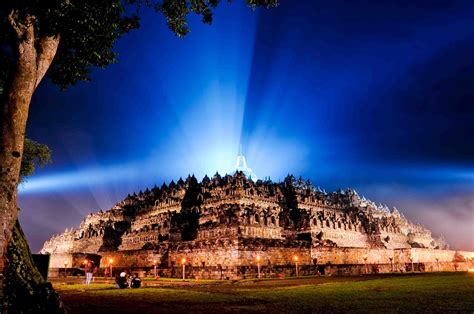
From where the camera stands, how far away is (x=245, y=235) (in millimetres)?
43500

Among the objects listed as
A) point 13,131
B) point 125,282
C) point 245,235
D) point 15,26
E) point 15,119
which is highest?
point 15,26

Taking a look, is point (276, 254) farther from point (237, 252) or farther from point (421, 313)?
Answer: point (421, 313)

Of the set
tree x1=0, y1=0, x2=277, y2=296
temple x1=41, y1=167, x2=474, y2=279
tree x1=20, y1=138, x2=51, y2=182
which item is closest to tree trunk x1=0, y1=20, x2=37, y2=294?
tree x1=0, y1=0, x2=277, y2=296

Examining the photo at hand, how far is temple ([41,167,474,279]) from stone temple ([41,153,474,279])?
121mm

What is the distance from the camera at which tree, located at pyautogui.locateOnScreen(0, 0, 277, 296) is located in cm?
803

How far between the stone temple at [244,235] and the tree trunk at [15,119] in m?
24.9

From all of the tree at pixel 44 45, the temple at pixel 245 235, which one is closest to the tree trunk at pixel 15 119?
the tree at pixel 44 45

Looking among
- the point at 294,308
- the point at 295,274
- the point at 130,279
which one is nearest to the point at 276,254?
the point at 295,274

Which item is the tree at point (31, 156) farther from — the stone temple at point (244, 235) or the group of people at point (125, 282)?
the stone temple at point (244, 235)

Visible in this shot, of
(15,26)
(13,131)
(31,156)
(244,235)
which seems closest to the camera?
(13,131)

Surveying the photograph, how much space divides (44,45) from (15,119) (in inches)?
123

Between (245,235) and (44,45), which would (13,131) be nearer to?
(44,45)

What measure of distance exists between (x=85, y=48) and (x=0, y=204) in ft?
26.8

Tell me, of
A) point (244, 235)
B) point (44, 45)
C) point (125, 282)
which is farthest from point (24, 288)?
point (244, 235)
